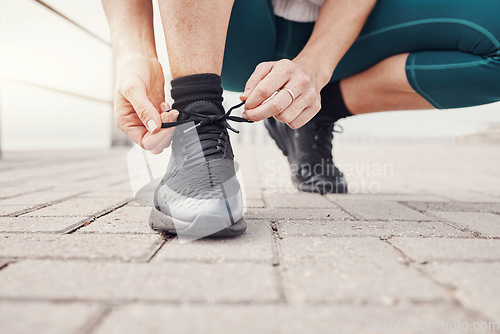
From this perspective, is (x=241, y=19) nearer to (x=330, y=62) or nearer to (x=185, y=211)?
(x=330, y=62)

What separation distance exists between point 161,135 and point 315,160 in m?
0.97

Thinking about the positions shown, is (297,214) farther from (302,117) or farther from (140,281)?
(140,281)

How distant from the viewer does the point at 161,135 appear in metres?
1.11

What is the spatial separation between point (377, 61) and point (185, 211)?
1273 millimetres

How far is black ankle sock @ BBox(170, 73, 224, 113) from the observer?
3.67ft

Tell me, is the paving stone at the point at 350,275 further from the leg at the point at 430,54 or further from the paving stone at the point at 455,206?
the leg at the point at 430,54

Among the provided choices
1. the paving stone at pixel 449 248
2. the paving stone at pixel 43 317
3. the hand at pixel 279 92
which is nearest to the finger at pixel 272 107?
the hand at pixel 279 92

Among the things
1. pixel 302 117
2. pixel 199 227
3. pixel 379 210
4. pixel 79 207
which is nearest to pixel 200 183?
pixel 199 227

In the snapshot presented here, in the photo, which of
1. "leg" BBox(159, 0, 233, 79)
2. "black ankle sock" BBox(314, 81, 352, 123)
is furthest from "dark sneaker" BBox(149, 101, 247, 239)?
"black ankle sock" BBox(314, 81, 352, 123)

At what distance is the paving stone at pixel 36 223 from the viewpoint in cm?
103

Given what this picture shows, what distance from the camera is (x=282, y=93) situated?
101 cm

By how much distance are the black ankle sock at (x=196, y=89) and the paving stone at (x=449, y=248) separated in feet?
2.20

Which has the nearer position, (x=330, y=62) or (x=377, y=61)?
(x=330, y=62)

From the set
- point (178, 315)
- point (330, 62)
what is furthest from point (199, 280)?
point (330, 62)
